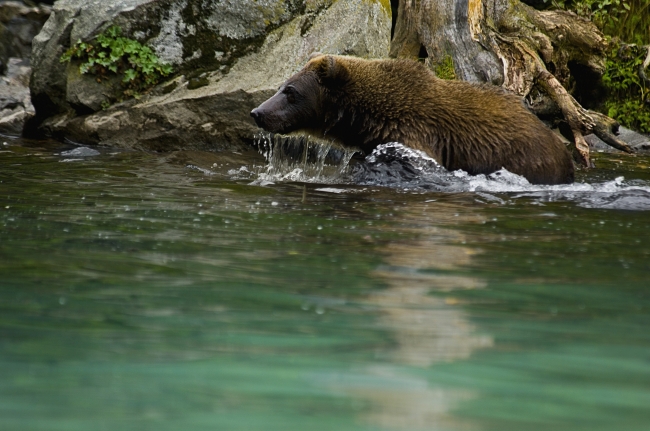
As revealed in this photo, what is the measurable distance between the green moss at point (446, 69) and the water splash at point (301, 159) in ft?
5.56

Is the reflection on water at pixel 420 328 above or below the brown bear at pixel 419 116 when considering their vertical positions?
below

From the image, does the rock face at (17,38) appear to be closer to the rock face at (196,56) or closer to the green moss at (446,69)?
the rock face at (196,56)

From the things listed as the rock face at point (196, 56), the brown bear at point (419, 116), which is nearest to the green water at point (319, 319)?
the brown bear at point (419, 116)

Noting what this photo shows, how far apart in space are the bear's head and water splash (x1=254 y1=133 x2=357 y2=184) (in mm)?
423

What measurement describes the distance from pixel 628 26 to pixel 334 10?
17.2 feet

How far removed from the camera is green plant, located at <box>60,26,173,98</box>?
35.6 feet

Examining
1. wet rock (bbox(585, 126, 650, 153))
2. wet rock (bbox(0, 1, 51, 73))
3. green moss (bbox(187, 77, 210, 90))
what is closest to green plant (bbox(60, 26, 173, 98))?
green moss (bbox(187, 77, 210, 90))

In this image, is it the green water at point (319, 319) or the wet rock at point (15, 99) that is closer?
the green water at point (319, 319)

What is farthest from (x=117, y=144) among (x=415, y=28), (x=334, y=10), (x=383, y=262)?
(x=383, y=262)

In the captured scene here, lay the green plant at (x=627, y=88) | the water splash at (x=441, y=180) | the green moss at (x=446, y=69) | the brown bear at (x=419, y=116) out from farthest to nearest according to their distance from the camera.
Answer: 1. the green plant at (x=627, y=88)
2. the green moss at (x=446, y=69)
3. the brown bear at (x=419, y=116)
4. the water splash at (x=441, y=180)

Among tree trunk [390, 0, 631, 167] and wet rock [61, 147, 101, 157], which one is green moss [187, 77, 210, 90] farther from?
tree trunk [390, 0, 631, 167]

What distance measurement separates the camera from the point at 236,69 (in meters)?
10.8

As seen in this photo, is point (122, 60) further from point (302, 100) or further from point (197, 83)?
point (302, 100)

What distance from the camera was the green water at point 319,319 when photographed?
7.19ft
